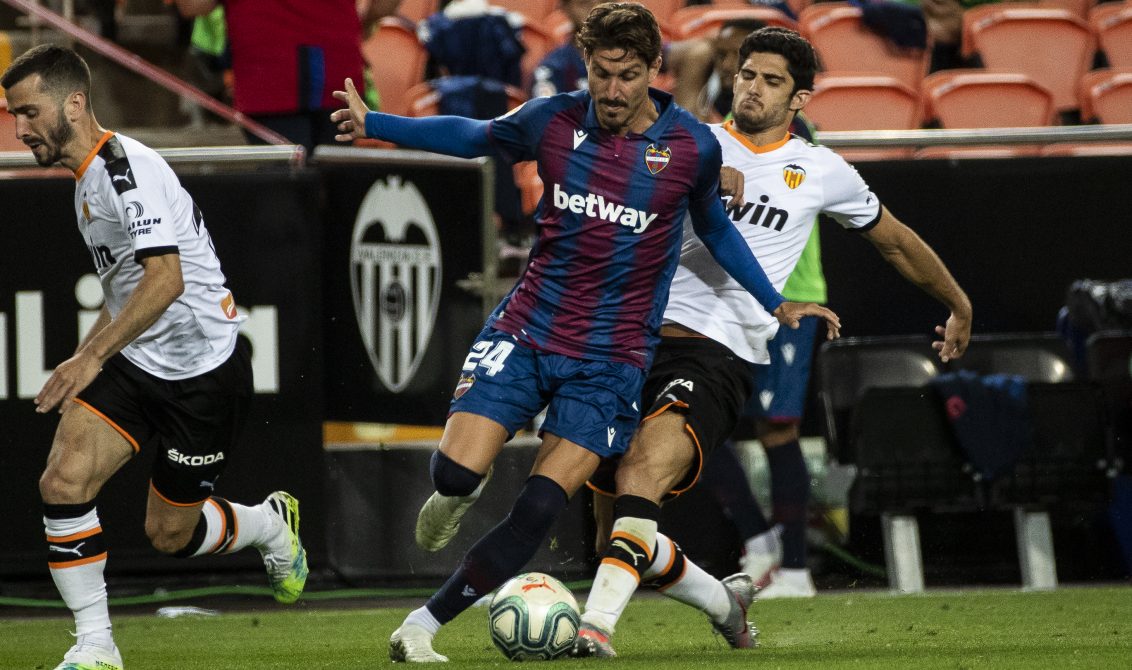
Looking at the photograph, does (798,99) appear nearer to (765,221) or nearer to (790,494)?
(765,221)

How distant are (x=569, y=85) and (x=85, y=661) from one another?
5.22 meters

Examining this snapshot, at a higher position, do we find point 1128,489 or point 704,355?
point 704,355

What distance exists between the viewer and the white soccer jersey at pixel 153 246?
A: 515 centimetres

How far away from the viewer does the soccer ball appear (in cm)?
474

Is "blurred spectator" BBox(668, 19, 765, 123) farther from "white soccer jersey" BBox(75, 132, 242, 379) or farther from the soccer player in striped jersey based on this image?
A: "white soccer jersey" BBox(75, 132, 242, 379)

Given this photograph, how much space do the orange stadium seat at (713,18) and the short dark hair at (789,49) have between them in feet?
14.0

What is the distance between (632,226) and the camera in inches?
202

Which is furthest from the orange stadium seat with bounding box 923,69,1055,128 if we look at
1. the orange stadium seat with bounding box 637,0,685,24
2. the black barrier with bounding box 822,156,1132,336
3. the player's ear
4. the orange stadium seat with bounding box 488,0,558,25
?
the player's ear

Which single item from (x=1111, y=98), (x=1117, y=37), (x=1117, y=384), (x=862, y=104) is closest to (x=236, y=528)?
(x=1117, y=384)

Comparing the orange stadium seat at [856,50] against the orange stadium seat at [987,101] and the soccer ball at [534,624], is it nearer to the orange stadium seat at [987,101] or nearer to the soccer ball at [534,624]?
the orange stadium seat at [987,101]

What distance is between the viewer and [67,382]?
4.77m

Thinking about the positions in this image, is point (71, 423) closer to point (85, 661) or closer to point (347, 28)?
point (85, 661)

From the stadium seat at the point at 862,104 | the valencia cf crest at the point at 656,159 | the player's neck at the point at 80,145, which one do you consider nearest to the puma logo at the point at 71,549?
the player's neck at the point at 80,145

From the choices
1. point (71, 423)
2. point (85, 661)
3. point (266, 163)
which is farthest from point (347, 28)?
point (85, 661)
